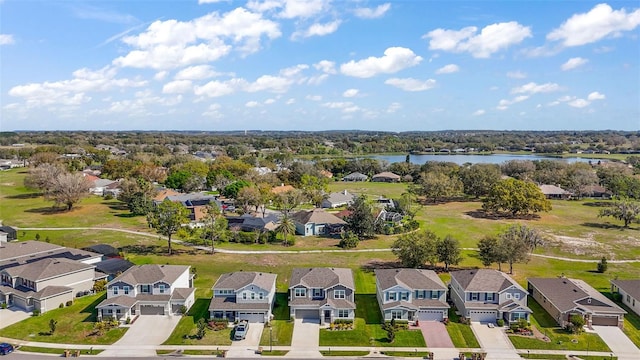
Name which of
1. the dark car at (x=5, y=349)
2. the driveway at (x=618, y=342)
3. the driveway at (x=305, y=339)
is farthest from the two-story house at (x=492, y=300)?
the dark car at (x=5, y=349)

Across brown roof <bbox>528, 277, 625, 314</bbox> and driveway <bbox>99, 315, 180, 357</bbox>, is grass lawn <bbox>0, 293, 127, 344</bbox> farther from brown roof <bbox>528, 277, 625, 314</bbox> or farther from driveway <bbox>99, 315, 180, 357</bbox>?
brown roof <bbox>528, 277, 625, 314</bbox>

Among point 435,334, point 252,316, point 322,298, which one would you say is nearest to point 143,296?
point 252,316

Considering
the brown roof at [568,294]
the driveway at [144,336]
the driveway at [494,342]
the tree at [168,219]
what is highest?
the tree at [168,219]

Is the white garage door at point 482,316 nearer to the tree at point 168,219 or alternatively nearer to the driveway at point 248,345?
the driveway at point 248,345

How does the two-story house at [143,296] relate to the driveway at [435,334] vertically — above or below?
above

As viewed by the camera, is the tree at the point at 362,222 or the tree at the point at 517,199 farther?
the tree at the point at 517,199

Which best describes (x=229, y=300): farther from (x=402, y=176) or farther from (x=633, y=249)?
(x=402, y=176)

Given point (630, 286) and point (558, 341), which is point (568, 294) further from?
point (630, 286)
